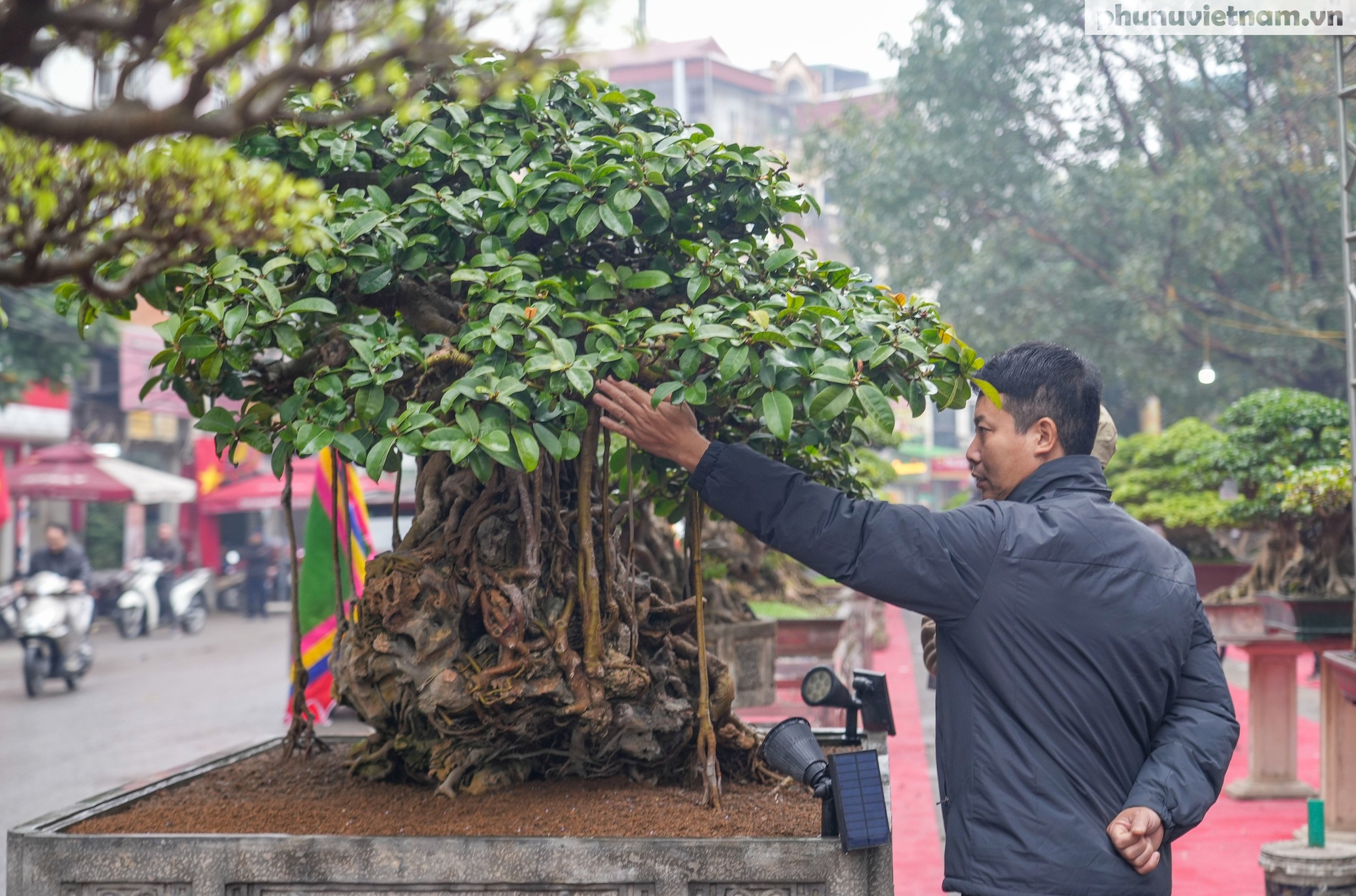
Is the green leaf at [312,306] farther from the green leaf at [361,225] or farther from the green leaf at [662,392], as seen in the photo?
the green leaf at [662,392]

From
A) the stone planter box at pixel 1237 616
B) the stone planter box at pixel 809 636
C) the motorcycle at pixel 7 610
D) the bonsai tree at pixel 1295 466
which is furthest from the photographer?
the motorcycle at pixel 7 610

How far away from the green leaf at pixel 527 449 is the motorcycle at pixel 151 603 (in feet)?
54.3

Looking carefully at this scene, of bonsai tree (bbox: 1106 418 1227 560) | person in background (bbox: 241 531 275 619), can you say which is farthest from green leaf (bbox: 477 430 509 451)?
person in background (bbox: 241 531 275 619)

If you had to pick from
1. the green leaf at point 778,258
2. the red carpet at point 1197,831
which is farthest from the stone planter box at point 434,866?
the red carpet at point 1197,831

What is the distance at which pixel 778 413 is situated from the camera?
2.55 m

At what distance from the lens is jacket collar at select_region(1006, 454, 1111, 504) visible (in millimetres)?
2377

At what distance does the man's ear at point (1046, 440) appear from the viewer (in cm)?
241

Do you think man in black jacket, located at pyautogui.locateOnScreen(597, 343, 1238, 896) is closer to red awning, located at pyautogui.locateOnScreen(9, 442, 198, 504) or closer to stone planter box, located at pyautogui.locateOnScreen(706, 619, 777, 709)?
stone planter box, located at pyautogui.locateOnScreen(706, 619, 777, 709)

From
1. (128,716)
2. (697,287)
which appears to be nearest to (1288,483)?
(697,287)

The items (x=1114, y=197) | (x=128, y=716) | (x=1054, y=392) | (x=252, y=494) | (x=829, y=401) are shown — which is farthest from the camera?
(x=252, y=494)

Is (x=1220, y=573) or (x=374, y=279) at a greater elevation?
(x=374, y=279)

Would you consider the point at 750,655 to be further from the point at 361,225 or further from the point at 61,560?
the point at 61,560

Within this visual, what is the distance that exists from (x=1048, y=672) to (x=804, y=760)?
0.84 meters

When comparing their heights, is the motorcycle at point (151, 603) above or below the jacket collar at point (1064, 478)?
below
